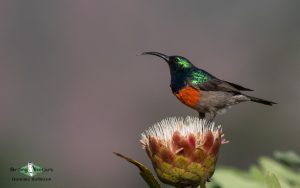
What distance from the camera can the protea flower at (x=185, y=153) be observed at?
15.8 ft

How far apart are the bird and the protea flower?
1097 mm

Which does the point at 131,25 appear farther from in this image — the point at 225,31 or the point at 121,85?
the point at 121,85

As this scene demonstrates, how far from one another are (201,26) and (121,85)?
34.4 meters

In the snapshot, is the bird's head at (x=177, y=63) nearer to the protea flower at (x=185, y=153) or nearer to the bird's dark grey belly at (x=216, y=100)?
the bird's dark grey belly at (x=216, y=100)

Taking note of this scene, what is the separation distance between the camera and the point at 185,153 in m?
4.82

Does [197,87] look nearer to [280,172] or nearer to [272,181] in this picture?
[280,172]

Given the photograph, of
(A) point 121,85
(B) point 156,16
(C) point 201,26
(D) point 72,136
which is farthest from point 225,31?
(D) point 72,136

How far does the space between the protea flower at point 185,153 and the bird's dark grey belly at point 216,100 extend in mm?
1381

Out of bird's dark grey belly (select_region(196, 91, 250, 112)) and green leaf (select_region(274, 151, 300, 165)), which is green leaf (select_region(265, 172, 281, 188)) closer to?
bird's dark grey belly (select_region(196, 91, 250, 112))

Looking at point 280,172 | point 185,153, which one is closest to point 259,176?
point 280,172

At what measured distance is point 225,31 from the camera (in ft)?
532

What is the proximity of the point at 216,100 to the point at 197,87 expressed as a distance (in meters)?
0.42

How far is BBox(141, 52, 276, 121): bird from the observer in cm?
621

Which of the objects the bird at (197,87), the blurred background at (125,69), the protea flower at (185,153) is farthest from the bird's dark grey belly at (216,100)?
the blurred background at (125,69)
